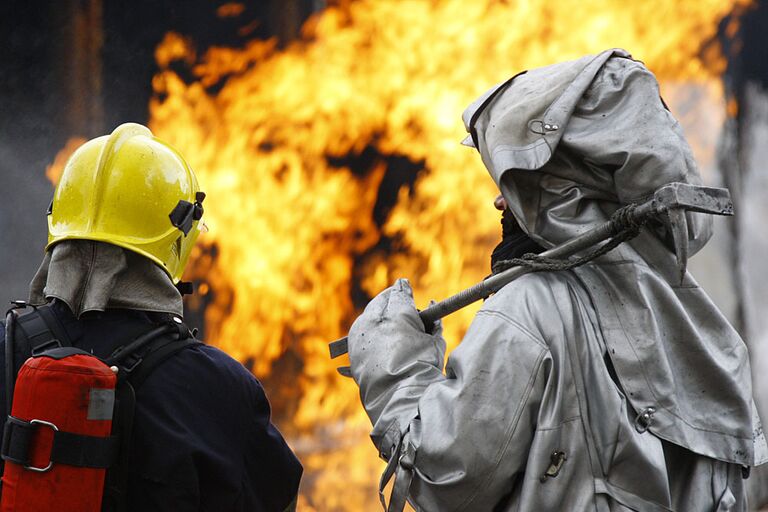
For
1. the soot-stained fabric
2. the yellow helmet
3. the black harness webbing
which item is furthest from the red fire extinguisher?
the yellow helmet

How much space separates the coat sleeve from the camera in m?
2.06

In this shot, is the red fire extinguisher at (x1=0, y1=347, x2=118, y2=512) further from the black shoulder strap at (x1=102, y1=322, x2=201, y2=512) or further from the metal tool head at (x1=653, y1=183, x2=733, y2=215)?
the metal tool head at (x1=653, y1=183, x2=733, y2=215)

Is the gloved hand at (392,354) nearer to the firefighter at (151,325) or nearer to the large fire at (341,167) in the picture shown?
the firefighter at (151,325)

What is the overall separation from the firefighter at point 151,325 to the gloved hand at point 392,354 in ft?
1.06

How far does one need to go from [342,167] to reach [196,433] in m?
4.52

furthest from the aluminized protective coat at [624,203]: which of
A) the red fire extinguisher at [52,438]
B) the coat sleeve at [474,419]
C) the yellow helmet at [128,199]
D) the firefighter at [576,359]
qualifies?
the red fire extinguisher at [52,438]

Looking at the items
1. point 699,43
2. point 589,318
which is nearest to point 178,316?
point 589,318

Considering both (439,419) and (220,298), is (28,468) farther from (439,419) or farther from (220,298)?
(220,298)

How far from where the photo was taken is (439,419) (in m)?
2.10

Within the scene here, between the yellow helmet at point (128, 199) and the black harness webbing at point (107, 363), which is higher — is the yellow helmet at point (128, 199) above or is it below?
above

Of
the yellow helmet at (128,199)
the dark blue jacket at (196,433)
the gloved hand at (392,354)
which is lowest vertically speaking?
the dark blue jacket at (196,433)

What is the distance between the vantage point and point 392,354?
7.55 feet

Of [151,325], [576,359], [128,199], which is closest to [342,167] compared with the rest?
[128,199]

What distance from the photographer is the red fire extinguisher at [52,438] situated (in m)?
1.99
